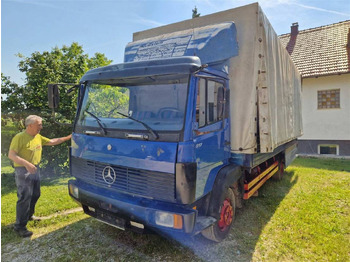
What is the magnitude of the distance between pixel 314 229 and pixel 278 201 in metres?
1.30

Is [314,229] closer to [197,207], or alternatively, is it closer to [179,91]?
[197,207]

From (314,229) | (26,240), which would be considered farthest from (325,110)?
(26,240)

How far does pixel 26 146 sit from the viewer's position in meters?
3.74

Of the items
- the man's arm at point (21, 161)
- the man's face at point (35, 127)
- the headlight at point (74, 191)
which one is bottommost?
the headlight at point (74, 191)

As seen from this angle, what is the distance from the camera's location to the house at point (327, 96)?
11438mm

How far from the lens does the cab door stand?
9.48 feet

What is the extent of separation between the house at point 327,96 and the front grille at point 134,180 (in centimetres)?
1170

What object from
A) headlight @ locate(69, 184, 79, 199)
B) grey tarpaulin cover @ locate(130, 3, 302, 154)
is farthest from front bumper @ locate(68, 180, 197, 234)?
grey tarpaulin cover @ locate(130, 3, 302, 154)

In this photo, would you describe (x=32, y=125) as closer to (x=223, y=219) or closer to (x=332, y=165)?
(x=223, y=219)

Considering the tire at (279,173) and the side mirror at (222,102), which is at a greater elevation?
the side mirror at (222,102)

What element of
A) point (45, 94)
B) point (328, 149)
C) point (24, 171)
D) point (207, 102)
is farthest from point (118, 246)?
point (328, 149)

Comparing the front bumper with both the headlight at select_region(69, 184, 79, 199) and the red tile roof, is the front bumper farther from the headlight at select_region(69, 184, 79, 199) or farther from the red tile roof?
the red tile roof

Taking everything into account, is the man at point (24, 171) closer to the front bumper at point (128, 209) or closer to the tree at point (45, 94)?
the front bumper at point (128, 209)

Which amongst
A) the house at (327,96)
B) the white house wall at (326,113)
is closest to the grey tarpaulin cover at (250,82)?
the house at (327,96)
